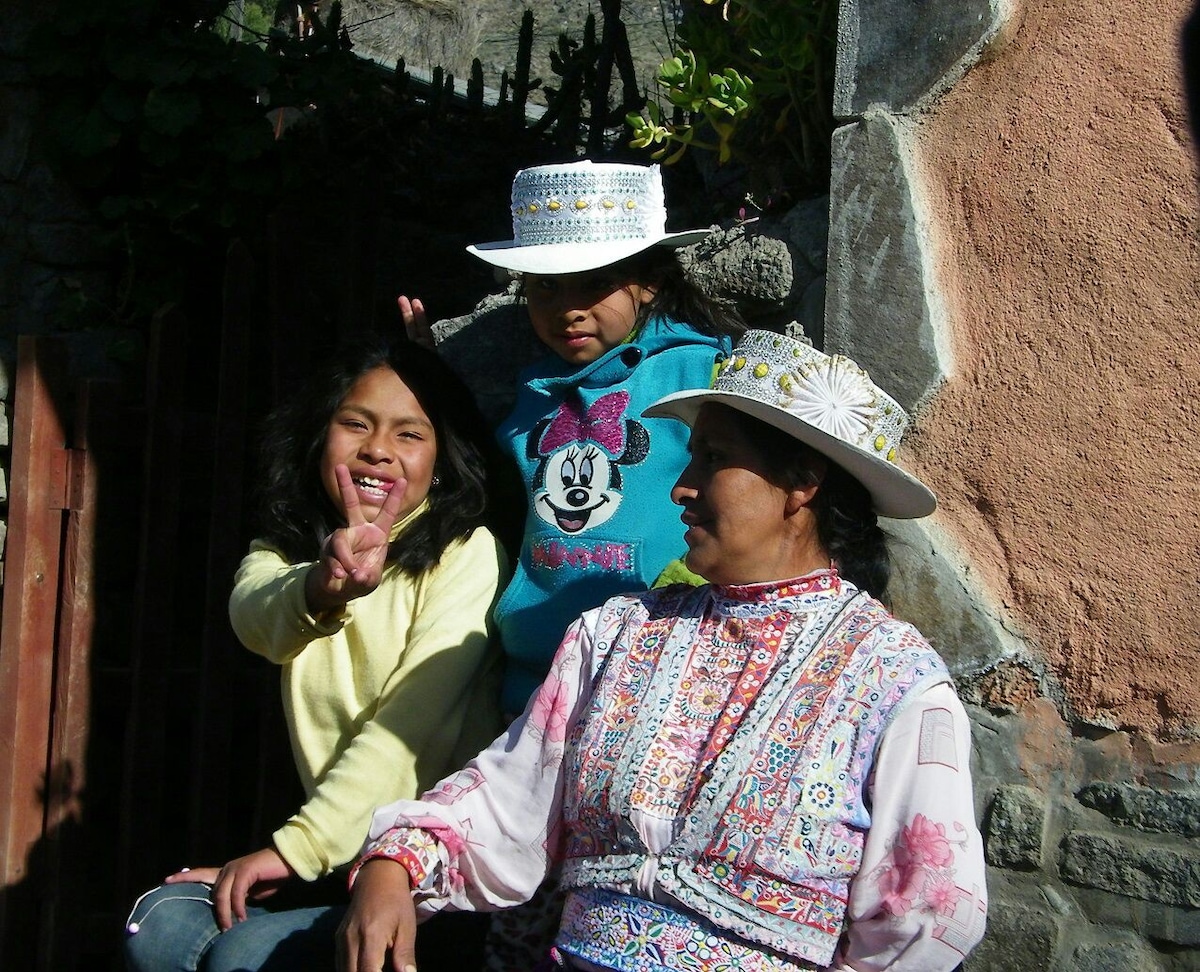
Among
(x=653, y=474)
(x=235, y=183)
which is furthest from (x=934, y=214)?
(x=235, y=183)

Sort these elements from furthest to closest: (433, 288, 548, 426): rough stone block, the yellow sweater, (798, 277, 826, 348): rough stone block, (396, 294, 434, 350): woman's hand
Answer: (433, 288, 548, 426): rough stone block, (396, 294, 434, 350): woman's hand, (798, 277, 826, 348): rough stone block, the yellow sweater

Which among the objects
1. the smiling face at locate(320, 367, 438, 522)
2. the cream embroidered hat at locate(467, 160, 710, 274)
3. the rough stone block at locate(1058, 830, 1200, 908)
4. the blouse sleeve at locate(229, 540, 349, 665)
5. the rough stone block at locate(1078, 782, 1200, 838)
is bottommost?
the rough stone block at locate(1058, 830, 1200, 908)

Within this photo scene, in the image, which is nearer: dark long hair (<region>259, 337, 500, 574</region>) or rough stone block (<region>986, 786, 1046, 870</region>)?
rough stone block (<region>986, 786, 1046, 870</region>)

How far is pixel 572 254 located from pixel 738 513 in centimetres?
66

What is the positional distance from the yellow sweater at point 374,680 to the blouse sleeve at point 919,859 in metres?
0.86

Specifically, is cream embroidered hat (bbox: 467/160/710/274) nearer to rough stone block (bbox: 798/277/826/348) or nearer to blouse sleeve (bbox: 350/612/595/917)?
rough stone block (bbox: 798/277/826/348)

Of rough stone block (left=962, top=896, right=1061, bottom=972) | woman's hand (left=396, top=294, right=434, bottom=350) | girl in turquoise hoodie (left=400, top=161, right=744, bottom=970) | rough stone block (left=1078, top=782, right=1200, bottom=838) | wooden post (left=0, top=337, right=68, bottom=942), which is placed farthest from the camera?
wooden post (left=0, top=337, right=68, bottom=942)

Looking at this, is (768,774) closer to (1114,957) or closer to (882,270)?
(1114,957)

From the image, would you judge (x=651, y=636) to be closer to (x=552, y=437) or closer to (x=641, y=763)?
(x=641, y=763)

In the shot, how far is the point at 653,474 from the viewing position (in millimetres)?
2441

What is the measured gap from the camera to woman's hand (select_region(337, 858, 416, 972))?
1.87 m

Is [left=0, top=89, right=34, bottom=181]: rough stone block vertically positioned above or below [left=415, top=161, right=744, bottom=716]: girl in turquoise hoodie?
above

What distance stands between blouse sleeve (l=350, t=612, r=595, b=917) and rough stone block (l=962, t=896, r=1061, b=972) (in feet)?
2.49

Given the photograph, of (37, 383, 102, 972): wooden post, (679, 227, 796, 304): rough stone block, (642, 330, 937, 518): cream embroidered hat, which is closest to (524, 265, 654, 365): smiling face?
(679, 227, 796, 304): rough stone block
